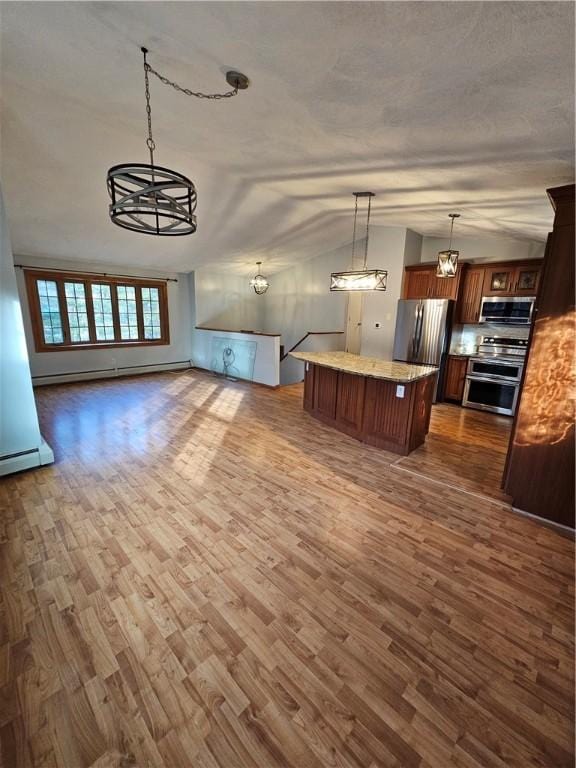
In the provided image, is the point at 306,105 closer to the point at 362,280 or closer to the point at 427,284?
the point at 362,280

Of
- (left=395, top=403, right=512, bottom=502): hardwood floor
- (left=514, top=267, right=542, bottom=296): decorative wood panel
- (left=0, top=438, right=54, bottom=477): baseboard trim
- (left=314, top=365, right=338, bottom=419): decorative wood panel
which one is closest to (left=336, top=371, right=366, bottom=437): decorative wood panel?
(left=314, top=365, right=338, bottom=419): decorative wood panel

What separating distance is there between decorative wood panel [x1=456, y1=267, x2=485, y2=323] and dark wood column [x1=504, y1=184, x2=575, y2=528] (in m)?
3.12

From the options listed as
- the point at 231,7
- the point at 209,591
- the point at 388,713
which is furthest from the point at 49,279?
the point at 388,713

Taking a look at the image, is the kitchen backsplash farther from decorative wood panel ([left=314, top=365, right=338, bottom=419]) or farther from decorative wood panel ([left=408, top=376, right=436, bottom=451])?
decorative wood panel ([left=314, top=365, right=338, bottom=419])

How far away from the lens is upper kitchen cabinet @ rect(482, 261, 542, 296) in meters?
4.75

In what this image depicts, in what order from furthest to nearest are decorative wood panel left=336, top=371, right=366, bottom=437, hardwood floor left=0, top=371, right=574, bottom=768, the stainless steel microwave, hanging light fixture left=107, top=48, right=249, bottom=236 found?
the stainless steel microwave
decorative wood panel left=336, top=371, right=366, bottom=437
hanging light fixture left=107, top=48, right=249, bottom=236
hardwood floor left=0, top=371, right=574, bottom=768

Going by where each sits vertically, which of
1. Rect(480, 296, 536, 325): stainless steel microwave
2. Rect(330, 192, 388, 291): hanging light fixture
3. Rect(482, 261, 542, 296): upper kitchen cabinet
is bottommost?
Rect(480, 296, 536, 325): stainless steel microwave

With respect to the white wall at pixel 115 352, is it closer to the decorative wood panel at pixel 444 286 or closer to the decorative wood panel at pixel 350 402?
the decorative wood panel at pixel 350 402

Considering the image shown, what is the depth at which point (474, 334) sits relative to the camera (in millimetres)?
5473

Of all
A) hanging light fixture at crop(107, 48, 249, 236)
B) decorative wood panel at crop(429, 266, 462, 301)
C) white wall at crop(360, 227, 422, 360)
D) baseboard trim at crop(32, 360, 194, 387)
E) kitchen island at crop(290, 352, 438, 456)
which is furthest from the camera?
baseboard trim at crop(32, 360, 194, 387)

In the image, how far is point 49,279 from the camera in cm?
593

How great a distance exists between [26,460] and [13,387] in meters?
0.72

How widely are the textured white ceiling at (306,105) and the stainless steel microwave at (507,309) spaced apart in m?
0.93

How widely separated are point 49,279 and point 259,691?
7.11 metres
